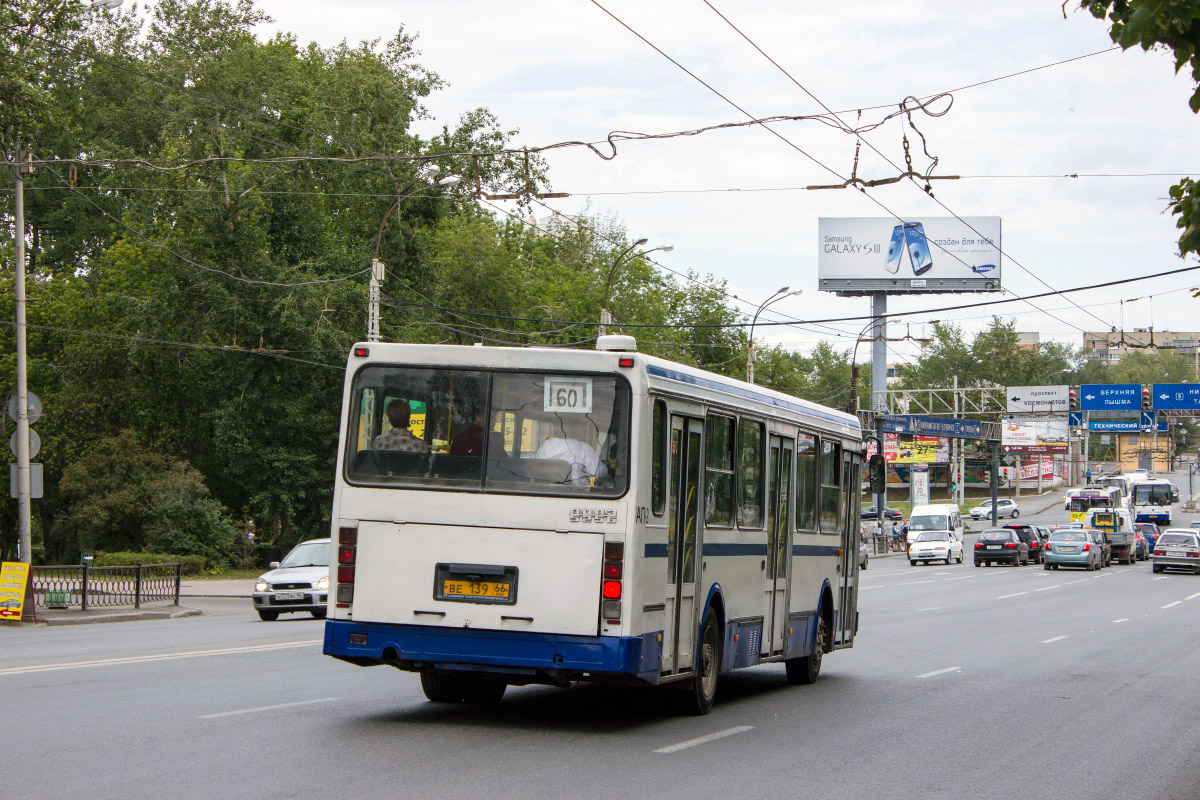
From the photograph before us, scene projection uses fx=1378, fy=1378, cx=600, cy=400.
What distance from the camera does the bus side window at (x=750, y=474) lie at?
12531mm

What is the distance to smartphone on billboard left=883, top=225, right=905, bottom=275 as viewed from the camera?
252 feet

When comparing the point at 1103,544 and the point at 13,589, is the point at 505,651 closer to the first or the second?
the point at 13,589

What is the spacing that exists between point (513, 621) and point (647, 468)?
58.9 inches

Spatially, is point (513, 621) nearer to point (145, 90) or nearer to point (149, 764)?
point (149, 764)

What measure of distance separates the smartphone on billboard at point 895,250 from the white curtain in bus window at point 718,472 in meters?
66.8

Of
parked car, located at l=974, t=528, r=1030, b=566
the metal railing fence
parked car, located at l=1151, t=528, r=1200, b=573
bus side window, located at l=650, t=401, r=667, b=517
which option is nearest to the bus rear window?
bus side window, located at l=650, t=401, r=667, b=517

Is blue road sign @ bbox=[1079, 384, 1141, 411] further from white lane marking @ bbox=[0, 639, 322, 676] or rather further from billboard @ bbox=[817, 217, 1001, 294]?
white lane marking @ bbox=[0, 639, 322, 676]

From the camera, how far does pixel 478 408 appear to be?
10.5m

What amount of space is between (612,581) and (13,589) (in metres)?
17.2

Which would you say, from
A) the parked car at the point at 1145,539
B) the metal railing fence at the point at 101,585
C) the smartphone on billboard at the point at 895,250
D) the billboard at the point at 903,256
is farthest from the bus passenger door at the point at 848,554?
the smartphone on billboard at the point at 895,250

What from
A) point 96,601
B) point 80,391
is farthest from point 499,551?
point 80,391

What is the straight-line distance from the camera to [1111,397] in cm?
7744

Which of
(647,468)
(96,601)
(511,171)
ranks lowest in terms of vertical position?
(96,601)

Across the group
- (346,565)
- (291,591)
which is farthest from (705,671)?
(291,591)
